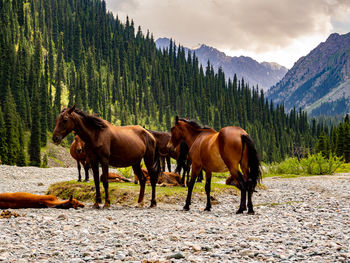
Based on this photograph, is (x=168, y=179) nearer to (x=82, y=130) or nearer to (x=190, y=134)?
(x=190, y=134)

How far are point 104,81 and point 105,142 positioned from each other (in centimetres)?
12941

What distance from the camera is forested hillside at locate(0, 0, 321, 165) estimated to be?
85000mm

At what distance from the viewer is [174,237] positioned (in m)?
5.79

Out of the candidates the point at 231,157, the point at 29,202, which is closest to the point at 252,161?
the point at 231,157

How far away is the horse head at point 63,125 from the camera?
367 inches

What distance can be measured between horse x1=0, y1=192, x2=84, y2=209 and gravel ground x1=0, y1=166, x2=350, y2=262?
19.0 inches

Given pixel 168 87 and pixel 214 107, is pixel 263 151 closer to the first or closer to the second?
pixel 214 107

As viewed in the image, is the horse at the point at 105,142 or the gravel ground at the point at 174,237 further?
the horse at the point at 105,142

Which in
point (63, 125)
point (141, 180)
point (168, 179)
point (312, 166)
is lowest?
point (312, 166)

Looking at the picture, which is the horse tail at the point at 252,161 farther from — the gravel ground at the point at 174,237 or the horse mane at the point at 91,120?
the horse mane at the point at 91,120

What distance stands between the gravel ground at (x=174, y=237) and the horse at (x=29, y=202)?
483mm

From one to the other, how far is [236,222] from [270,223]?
2.56 ft

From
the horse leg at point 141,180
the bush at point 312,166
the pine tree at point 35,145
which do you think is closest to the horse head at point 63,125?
the horse leg at point 141,180

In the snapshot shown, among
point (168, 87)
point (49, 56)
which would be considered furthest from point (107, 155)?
point (168, 87)
